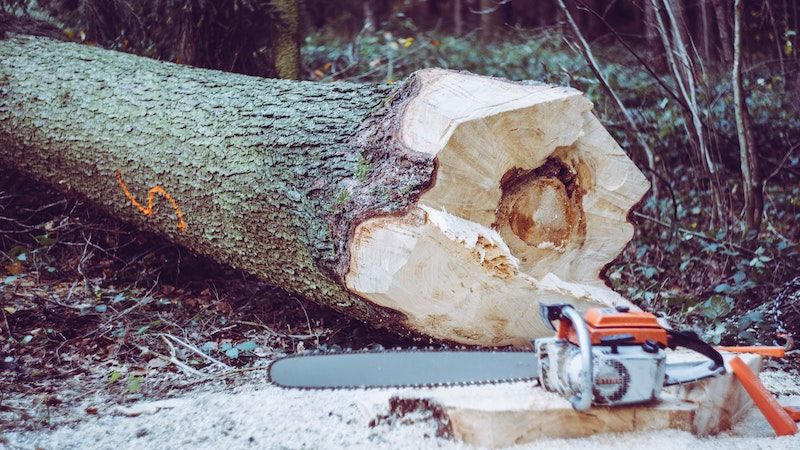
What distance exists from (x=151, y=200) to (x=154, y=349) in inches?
28.0

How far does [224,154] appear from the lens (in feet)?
9.86

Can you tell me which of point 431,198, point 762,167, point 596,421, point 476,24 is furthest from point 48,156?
point 476,24

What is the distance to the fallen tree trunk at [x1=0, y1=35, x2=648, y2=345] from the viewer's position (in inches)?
100

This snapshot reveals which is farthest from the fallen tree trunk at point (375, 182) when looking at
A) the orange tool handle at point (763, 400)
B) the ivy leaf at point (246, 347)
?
the orange tool handle at point (763, 400)

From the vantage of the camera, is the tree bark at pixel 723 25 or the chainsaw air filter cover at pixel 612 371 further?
the tree bark at pixel 723 25

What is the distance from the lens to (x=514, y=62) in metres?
8.12

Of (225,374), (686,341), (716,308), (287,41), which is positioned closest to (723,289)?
(716,308)

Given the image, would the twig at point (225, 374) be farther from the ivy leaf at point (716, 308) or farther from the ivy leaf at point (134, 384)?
the ivy leaf at point (716, 308)

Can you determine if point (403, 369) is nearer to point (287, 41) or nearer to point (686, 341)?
point (686, 341)

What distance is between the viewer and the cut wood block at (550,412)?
2096mm

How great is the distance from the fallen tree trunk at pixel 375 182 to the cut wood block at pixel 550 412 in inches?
18.2

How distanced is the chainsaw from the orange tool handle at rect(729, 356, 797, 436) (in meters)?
0.06

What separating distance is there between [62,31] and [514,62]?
5.02 m

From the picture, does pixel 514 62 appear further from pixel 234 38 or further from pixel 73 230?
pixel 73 230
